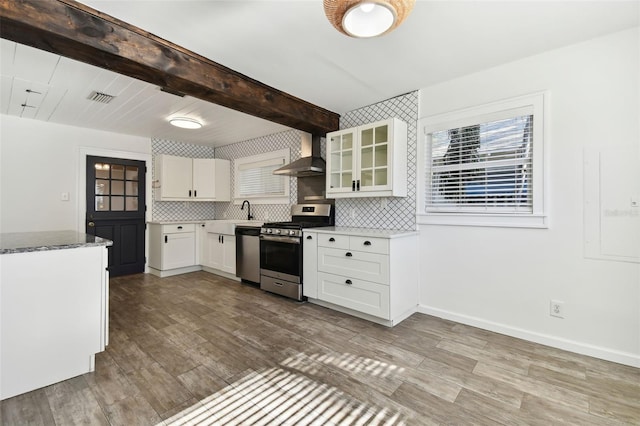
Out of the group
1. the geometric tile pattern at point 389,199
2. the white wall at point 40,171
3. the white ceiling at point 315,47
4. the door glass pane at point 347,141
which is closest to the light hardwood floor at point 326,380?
the geometric tile pattern at point 389,199

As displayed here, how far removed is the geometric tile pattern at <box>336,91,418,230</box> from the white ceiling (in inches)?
5.6

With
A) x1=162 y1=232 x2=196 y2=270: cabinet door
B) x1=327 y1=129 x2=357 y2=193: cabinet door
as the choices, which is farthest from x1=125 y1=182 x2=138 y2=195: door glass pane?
x1=327 y1=129 x2=357 y2=193: cabinet door

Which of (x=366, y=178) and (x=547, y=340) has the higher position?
(x=366, y=178)

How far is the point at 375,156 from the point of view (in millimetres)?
3281

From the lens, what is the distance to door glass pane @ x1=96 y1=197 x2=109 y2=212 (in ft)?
15.5

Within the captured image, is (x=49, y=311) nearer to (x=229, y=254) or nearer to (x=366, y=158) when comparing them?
(x=229, y=254)

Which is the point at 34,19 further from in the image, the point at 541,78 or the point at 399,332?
the point at 541,78

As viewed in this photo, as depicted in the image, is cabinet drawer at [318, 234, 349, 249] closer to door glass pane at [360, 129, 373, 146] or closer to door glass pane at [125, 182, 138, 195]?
door glass pane at [360, 129, 373, 146]

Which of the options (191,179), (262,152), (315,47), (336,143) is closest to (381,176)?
(336,143)

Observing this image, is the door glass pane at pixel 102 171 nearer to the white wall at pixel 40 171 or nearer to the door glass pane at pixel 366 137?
the white wall at pixel 40 171

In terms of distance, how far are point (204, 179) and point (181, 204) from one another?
0.68 m

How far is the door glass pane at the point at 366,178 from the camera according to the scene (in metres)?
3.33

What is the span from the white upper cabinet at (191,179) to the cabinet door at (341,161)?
9.28 feet

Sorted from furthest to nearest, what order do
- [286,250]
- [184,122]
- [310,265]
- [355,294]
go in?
[184,122]
[286,250]
[310,265]
[355,294]
